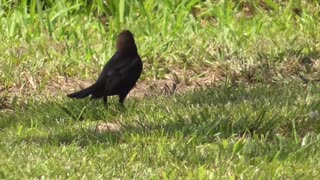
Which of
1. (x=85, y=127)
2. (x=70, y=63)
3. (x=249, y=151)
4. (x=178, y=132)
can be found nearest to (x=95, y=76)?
(x=70, y=63)

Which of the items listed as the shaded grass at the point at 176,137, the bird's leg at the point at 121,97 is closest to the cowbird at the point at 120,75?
the bird's leg at the point at 121,97

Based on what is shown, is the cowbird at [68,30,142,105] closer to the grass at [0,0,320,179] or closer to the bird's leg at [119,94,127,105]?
the bird's leg at [119,94,127,105]

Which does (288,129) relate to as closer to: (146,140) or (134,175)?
(146,140)

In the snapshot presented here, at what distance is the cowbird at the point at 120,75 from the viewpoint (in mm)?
6008

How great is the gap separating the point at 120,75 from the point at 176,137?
0.98 m

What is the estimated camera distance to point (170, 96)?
261 inches

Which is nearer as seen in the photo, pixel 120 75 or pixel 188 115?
pixel 188 115

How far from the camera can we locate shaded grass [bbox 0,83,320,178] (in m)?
4.73

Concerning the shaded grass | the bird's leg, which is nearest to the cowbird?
the bird's leg

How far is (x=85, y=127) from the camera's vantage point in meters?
5.66

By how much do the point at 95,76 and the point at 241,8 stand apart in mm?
2304

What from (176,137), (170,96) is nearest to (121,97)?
(170,96)

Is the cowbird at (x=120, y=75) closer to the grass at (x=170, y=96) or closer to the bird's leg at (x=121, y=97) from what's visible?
the bird's leg at (x=121, y=97)

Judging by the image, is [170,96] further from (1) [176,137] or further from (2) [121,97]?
(1) [176,137]
